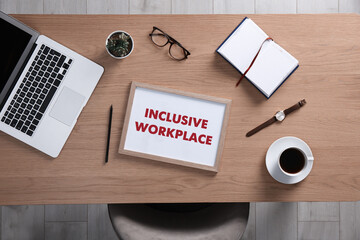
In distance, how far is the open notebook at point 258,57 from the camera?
3.50 ft

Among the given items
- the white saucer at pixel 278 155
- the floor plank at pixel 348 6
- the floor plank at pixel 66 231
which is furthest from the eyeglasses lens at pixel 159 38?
the floor plank at pixel 348 6

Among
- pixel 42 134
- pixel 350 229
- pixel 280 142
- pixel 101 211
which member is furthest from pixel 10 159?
pixel 350 229

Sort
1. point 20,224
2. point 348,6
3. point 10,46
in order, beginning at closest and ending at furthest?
point 10,46 → point 20,224 → point 348,6

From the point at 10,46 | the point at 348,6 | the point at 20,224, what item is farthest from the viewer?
the point at 348,6

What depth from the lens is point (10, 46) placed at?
102 centimetres

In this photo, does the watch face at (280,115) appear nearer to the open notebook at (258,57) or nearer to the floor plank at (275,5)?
Result: the open notebook at (258,57)

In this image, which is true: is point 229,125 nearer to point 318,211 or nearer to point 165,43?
point 165,43

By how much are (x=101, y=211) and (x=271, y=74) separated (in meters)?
1.19

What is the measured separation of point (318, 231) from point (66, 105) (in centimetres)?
150

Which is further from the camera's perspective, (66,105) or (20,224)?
(20,224)

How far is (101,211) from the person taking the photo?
1695 mm

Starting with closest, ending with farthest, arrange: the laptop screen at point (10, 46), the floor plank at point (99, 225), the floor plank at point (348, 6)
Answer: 1. the laptop screen at point (10, 46)
2. the floor plank at point (99, 225)
3. the floor plank at point (348, 6)

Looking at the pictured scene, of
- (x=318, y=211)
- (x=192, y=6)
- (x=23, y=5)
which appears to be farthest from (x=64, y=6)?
(x=318, y=211)

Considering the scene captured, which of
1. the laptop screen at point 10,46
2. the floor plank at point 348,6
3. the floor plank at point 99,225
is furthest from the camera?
the floor plank at point 348,6
